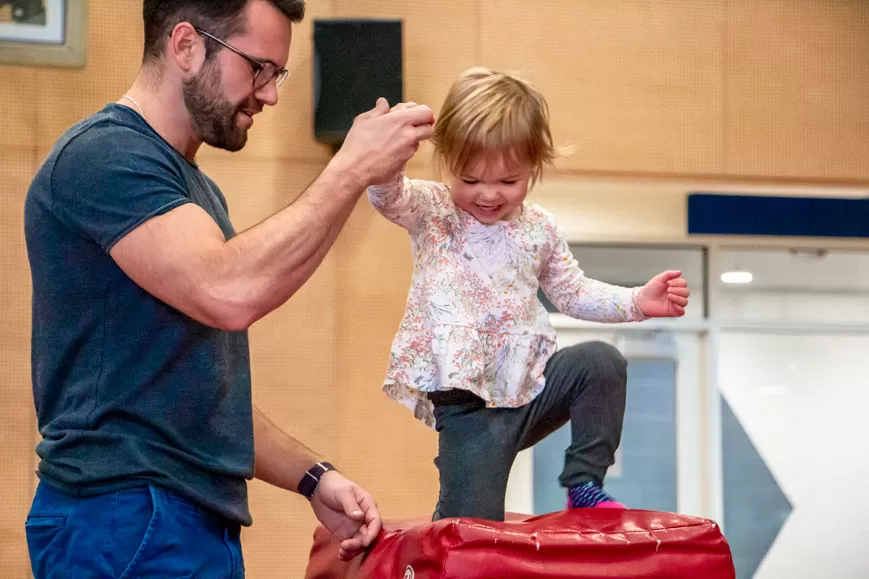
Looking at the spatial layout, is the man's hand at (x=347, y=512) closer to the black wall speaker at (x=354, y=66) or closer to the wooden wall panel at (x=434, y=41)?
the black wall speaker at (x=354, y=66)

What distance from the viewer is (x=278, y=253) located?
4.51ft

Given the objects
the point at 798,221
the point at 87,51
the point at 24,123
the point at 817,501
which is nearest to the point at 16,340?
the point at 24,123

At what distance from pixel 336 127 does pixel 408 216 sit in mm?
1958

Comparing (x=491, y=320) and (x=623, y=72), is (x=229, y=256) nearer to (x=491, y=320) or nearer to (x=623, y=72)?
(x=491, y=320)

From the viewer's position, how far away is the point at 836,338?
18.1ft

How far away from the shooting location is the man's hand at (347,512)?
1.72 metres

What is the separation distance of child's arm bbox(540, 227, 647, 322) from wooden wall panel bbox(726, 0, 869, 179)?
8.10ft

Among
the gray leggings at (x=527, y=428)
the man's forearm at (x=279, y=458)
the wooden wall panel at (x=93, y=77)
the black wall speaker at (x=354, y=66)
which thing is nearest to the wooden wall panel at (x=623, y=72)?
the black wall speaker at (x=354, y=66)

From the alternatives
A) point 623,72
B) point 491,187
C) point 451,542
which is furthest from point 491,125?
point 623,72

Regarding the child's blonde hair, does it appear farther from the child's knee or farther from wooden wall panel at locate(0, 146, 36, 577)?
wooden wall panel at locate(0, 146, 36, 577)

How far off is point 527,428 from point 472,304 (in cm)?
26

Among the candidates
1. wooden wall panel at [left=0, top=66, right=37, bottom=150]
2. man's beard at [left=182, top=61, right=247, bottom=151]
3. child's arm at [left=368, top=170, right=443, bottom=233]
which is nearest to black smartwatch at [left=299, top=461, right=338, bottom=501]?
child's arm at [left=368, top=170, right=443, bottom=233]

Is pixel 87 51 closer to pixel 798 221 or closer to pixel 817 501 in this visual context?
pixel 798 221

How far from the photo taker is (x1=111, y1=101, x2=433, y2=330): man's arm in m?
1.35
